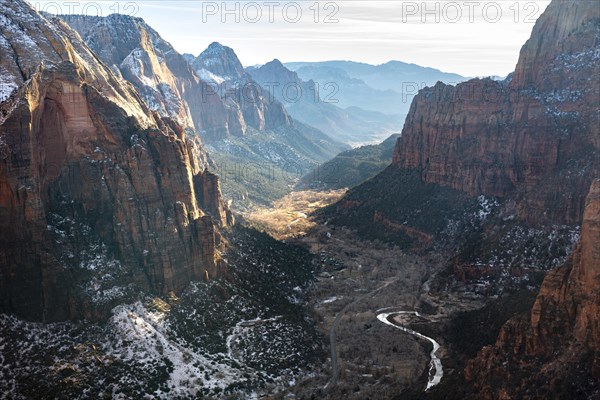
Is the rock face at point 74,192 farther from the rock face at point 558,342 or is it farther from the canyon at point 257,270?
the rock face at point 558,342

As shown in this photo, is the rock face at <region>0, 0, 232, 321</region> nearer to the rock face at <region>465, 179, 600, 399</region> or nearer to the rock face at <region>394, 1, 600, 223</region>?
the rock face at <region>465, 179, 600, 399</region>

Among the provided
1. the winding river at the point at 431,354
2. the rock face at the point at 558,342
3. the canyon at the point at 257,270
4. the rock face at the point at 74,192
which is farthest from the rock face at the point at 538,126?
the rock face at the point at 74,192

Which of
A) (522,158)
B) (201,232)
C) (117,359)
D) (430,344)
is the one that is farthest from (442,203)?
(117,359)

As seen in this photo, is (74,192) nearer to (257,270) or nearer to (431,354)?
(257,270)

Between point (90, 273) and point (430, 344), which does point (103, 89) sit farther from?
point (430, 344)

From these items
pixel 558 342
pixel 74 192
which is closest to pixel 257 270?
pixel 74 192
